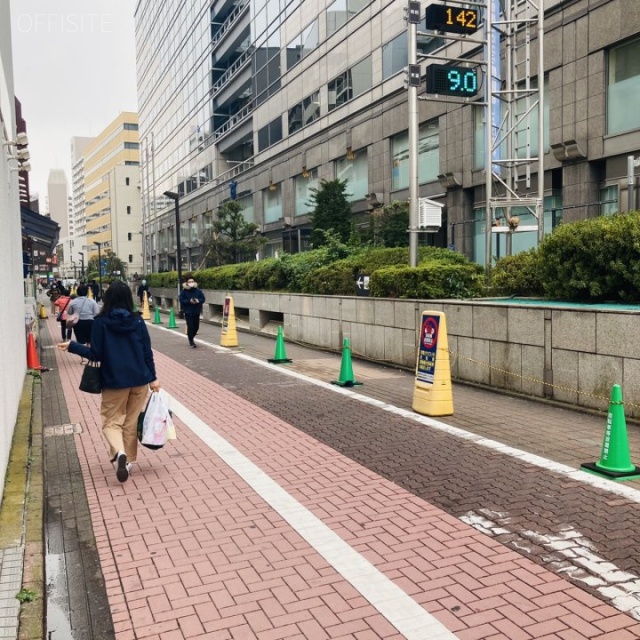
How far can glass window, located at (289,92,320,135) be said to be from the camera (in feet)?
114

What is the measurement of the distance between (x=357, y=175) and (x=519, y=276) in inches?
748

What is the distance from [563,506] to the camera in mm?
5422

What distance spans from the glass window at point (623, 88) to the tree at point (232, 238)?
2114 centimetres

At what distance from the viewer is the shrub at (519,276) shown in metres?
12.3

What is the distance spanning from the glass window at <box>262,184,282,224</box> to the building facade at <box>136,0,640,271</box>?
0.13 meters

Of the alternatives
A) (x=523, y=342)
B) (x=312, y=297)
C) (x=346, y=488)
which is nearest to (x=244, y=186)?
(x=312, y=297)

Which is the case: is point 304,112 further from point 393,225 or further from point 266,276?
point 393,225

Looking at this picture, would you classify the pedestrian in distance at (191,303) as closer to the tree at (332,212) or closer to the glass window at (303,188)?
the tree at (332,212)

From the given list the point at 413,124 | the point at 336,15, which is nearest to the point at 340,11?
the point at 336,15

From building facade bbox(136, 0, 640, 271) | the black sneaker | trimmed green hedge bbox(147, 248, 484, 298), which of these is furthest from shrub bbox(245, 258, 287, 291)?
the black sneaker

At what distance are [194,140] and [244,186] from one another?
50.8 ft

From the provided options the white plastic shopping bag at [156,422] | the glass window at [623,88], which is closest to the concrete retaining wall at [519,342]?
the white plastic shopping bag at [156,422]

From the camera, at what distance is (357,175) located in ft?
101

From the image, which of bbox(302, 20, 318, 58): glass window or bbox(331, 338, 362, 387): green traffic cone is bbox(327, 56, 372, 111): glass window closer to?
bbox(302, 20, 318, 58): glass window
